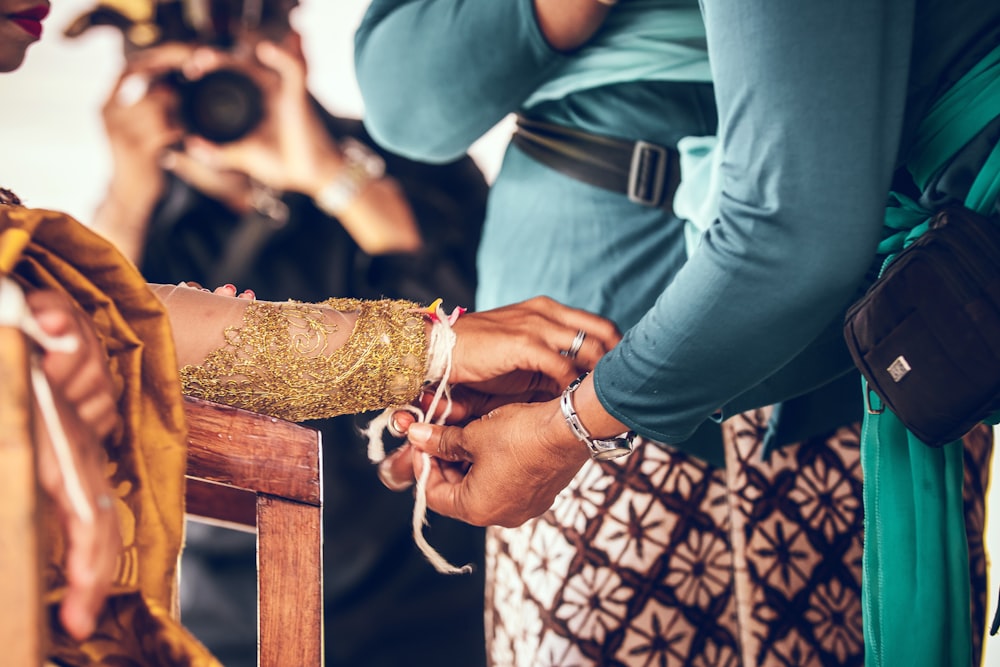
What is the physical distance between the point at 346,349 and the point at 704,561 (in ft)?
1.38

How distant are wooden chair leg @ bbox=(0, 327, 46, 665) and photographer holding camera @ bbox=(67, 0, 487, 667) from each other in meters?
1.27

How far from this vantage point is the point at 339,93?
5.34ft

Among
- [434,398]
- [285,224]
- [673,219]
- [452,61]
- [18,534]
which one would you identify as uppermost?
[285,224]

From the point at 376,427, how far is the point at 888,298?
0.40 metres

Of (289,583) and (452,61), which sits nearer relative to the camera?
(289,583)

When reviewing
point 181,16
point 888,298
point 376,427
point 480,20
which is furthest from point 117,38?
point 888,298

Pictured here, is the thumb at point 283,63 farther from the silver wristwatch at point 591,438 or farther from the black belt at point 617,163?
the silver wristwatch at point 591,438

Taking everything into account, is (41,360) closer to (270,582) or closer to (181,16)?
(270,582)

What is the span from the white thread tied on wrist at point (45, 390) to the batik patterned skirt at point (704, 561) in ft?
1.72

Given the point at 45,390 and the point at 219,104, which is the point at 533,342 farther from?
the point at 219,104

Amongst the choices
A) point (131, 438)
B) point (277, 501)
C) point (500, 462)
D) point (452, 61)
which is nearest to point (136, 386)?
point (131, 438)

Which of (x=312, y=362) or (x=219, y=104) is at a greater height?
(x=219, y=104)

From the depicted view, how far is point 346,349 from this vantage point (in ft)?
2.24

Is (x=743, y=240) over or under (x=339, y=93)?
under
